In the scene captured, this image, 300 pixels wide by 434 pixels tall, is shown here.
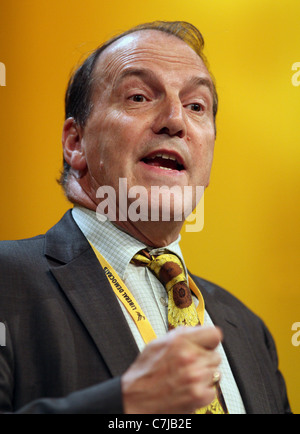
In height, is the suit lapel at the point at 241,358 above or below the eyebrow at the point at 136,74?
below

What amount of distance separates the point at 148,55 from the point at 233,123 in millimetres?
737

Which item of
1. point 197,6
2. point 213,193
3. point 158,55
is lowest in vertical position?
point 213,193

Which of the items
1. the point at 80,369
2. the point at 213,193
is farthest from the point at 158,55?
the point at 80,369

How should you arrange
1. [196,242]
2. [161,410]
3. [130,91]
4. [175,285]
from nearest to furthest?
[161,410], [175,285], [130,91], [196,242]

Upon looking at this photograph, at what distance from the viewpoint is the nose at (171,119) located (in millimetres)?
1458

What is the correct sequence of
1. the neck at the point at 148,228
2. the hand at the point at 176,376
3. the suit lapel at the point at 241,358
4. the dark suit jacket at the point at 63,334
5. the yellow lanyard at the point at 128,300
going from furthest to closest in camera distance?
the neck at the point at 148,228 < the suit lapel at the point at 241,358 < the yellow lanyard at the point at 128,300 < the dark suit jacket at the point at 63,334 < the hand at the point at 176,376

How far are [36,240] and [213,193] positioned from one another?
0.92 meters

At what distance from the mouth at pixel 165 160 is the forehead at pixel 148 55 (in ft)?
0.80

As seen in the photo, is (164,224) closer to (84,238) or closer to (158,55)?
(84,238)

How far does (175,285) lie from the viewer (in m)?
1.41

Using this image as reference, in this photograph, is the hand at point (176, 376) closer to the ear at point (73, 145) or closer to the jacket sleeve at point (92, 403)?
the jacket sleeve at point (92, 403)

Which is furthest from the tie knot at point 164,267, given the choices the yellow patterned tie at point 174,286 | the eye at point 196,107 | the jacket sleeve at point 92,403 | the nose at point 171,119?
the jacket sleeve at point 92,403

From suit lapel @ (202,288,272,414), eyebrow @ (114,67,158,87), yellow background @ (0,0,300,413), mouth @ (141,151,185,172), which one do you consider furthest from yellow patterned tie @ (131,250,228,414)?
yellow background @ (0,0,300,413)
